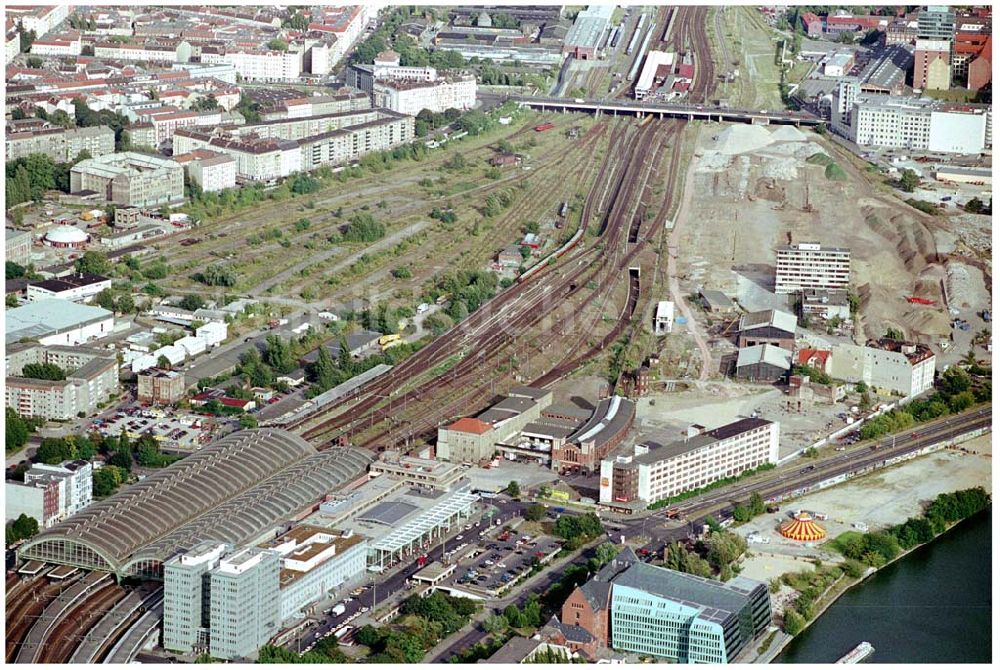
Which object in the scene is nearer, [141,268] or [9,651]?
[9,651]

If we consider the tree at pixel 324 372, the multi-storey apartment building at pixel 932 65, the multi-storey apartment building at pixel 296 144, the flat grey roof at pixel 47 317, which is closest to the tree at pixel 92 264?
the flat grey roof at pixel 47 317

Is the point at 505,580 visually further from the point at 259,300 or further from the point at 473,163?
the point at 473,163

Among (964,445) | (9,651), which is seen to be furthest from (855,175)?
(9,651)

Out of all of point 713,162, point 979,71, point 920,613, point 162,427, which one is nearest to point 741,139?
point 713,162

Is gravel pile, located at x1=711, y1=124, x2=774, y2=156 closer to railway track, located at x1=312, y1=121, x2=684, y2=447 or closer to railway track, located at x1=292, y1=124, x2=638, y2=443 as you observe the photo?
railway track, located at x1=312, y1=121, x2=684, y2=447

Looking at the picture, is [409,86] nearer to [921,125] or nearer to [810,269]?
[921,125]

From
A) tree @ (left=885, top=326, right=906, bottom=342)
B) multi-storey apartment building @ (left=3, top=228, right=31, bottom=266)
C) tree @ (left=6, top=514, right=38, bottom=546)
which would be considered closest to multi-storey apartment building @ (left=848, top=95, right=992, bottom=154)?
tree @ (left=885, top=326, right=906, bottom=342)

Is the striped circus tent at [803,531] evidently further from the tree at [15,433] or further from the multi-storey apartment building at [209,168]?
the multi-storey apartment building at [209,168]
